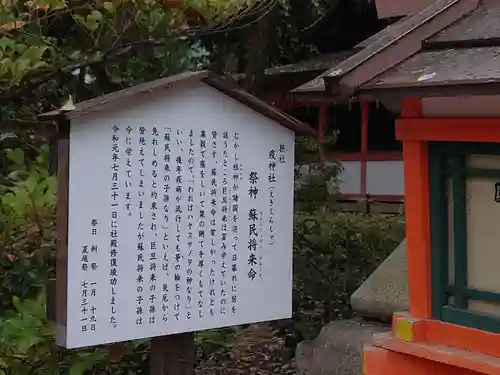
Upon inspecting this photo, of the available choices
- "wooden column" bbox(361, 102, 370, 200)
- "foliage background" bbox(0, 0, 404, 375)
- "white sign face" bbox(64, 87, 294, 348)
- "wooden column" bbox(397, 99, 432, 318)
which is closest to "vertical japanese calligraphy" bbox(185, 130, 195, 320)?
"white sign face" bbox(64, 87, 294, 348)

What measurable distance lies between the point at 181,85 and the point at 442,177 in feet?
4.05

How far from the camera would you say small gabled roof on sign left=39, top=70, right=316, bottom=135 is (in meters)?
2.96

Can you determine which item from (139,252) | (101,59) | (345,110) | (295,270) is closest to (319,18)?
(345,110)

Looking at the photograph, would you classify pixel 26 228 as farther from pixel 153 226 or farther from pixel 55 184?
pixel 153 226

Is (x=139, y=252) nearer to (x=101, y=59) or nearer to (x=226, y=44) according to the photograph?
(x=101, y=59)

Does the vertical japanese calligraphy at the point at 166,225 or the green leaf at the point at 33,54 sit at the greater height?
the green leaf at the point at 33,54

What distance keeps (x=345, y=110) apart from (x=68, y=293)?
8477 mm

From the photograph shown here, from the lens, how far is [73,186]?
2945 millimetres

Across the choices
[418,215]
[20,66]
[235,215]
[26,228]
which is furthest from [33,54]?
[418,215]

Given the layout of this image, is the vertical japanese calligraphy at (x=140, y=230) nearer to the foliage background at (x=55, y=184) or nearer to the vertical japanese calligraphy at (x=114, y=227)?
the vertical japanese calligraphy at (x=114, y=227)

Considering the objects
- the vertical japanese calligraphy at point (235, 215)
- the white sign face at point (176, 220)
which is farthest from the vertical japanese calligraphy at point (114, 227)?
the vertical japanese calligraphy at point (235, 215)

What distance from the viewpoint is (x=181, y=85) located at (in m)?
3.23

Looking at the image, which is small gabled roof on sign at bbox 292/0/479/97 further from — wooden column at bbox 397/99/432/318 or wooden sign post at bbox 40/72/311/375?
wooden sign post at bbox 40/72/311/375

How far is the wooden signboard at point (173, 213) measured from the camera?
298 cm
